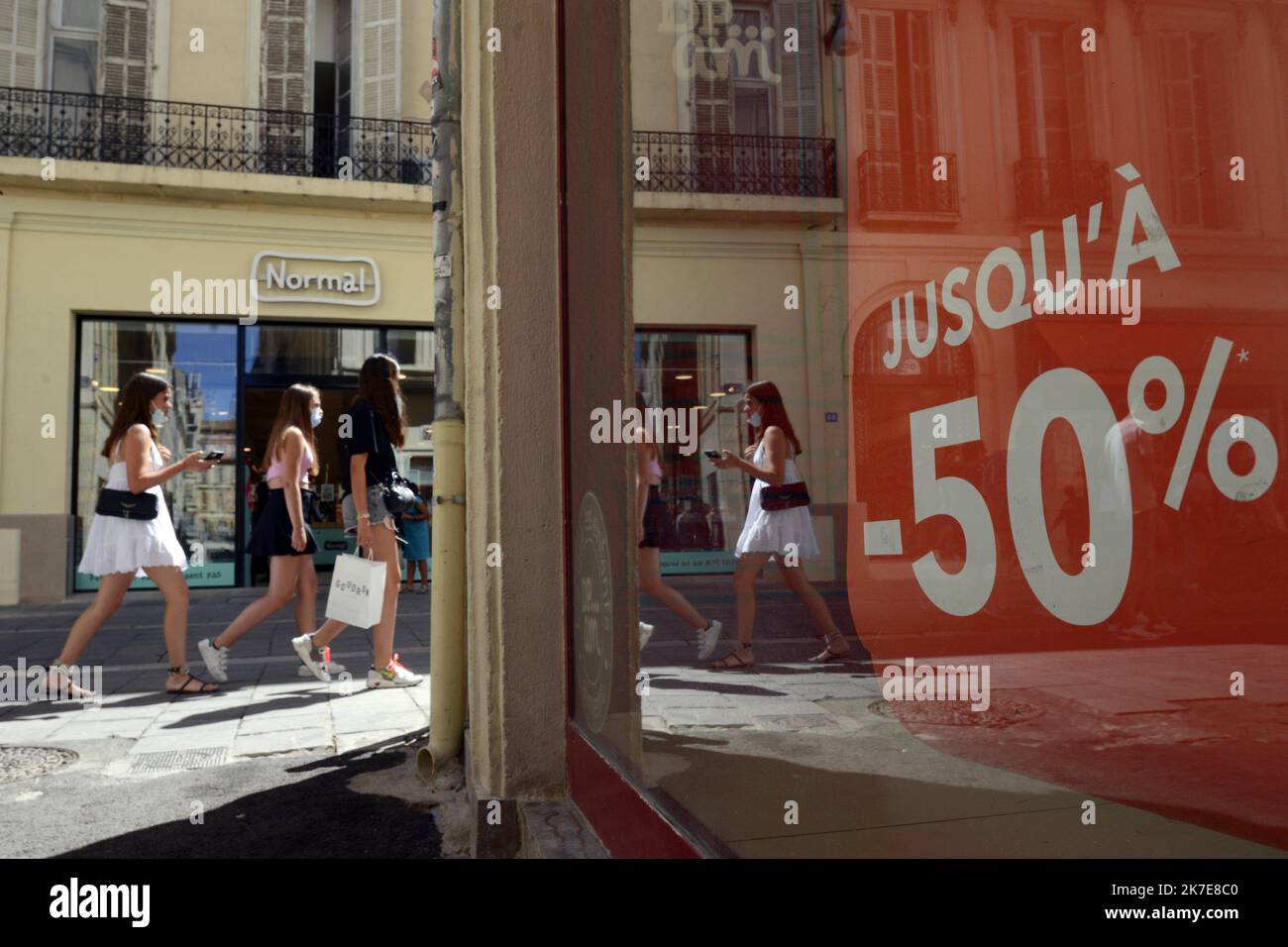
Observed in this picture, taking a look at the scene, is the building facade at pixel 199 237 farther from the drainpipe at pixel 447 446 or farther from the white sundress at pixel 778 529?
the white sundress at pixel 778 529

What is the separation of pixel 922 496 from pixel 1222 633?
48 cm

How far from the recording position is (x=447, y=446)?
11.9ft

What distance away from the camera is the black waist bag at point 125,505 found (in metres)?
5.41

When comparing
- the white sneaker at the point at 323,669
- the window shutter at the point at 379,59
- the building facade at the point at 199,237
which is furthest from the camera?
the window shutter at the point at 379,59

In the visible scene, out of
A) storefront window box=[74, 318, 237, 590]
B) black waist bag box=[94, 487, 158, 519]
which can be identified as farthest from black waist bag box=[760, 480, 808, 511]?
storefront window box=[74, 318, 237, 590]

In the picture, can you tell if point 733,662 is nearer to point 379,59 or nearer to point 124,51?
point 379,59

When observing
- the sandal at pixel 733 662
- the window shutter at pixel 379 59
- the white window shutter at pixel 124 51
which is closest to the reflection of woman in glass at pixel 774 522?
the sandal at pixel 733 662

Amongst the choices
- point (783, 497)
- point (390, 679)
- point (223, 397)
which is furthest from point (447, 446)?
point (223, 397)

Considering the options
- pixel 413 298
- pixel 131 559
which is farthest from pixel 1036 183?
pixel 413 298

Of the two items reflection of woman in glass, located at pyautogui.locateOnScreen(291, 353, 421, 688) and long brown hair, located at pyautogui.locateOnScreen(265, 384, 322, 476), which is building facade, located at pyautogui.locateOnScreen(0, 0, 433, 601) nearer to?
long brown hair, located at pyautogui.locateOnScreen(265, 384, 322, 476)

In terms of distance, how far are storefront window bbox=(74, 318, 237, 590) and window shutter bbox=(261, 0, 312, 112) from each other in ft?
10.5

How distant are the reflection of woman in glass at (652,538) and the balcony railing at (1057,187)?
988 millimetres

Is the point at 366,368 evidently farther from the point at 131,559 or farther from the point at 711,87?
the point at 711,87
